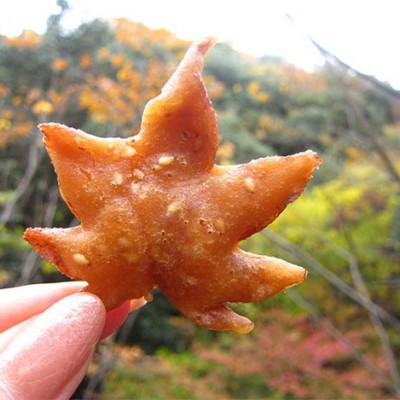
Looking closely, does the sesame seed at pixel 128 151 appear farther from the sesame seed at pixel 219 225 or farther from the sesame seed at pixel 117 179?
the sesame seed at pixel 219 225

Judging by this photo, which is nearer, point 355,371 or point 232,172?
point 232,172

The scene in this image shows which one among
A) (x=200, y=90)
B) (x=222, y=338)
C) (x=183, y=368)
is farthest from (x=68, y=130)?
(x=222, y=338)

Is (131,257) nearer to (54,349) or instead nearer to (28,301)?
(54,349)

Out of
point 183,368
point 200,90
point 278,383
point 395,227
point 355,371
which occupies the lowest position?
point 183,368

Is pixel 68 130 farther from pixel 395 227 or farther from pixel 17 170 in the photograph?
pixel 395 227

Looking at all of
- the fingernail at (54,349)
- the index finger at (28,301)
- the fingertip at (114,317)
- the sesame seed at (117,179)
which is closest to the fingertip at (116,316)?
the fingertip at (114,317)

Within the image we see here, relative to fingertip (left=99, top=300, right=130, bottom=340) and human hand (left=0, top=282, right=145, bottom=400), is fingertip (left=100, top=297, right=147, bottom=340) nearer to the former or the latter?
fingertip (left=99, top=300, right=130, bottom=340)
